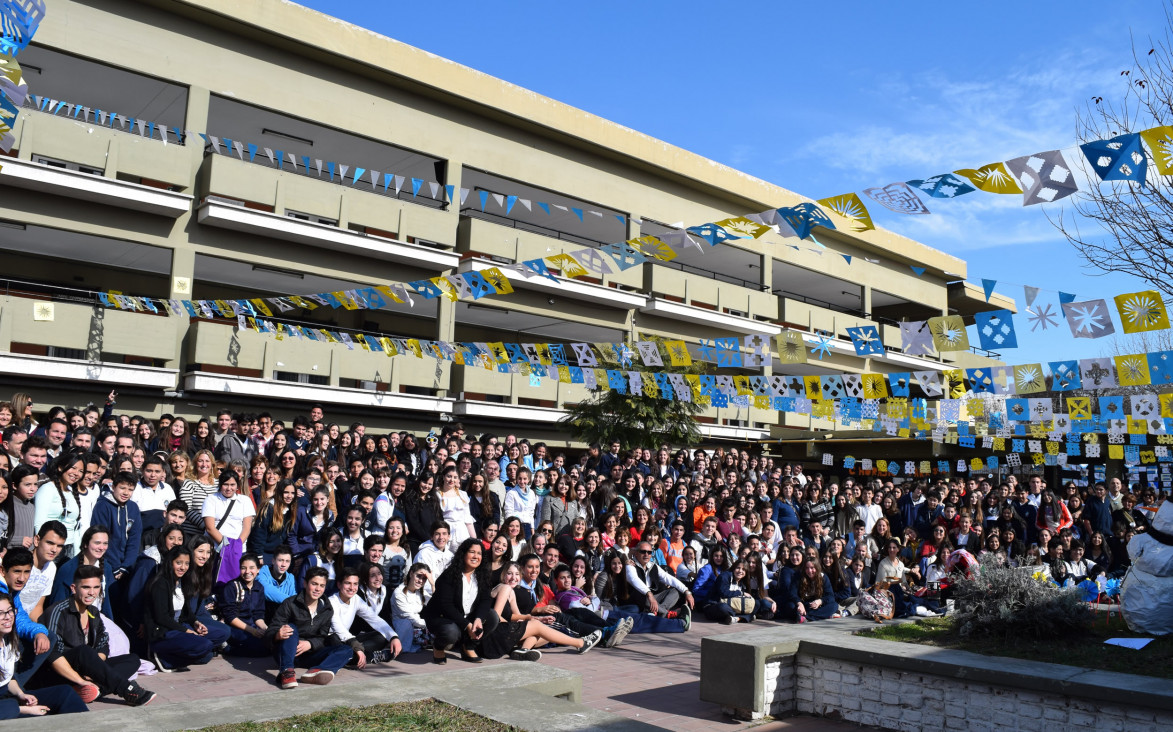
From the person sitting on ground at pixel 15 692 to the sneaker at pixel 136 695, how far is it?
0.40 meters

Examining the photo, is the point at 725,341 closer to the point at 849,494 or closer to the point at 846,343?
the point at 849,494

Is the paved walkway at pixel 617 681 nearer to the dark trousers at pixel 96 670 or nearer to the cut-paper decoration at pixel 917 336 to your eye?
the dark trousers at pixel 96 670

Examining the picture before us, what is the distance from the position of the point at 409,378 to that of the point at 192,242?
538 centimetres

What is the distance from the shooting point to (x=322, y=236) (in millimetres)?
19312

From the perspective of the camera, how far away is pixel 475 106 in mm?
21875

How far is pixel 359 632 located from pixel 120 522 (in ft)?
8.06

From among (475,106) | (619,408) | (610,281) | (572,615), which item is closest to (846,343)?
(610,281)

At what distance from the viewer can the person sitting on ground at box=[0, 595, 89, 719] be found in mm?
5809

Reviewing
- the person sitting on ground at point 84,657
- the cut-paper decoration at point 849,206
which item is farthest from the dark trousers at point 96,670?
the cut-paper decoration at point 849,206

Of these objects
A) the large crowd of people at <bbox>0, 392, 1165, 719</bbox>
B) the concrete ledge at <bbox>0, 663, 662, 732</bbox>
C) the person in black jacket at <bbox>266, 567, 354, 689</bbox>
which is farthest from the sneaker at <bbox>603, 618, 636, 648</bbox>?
the concrete ledge at <bbox>0, 663, 662, 732</bbox>

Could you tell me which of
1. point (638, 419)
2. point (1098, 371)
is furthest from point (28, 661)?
point (1098, 371)

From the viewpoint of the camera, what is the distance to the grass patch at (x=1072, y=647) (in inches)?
267

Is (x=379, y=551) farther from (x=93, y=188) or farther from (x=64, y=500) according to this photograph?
(x=93, y=188)

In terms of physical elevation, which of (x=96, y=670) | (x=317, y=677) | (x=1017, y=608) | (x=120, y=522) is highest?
(x=120, y=522)
